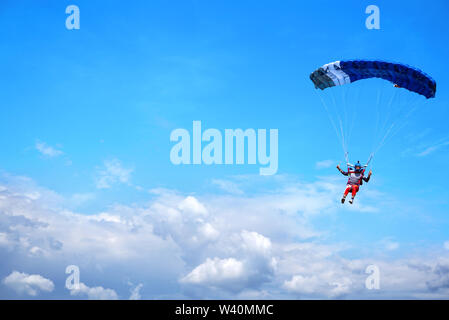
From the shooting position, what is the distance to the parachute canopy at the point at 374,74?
28719 mm

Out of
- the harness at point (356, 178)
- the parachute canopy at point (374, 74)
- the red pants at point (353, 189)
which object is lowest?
the red pants at point (353, 189)

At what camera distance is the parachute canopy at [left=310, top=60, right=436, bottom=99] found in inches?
1131

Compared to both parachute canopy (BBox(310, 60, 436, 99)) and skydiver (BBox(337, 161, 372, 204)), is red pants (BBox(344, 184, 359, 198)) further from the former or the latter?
parachute canopy (BBox(310, 60, 436, 99))

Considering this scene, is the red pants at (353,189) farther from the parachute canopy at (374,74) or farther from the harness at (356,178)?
the parachute canopy at (374,74)

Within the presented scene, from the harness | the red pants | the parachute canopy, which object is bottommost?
the red pants

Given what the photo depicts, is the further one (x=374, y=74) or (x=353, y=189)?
(x=374, y=74)

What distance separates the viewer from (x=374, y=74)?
100 feet

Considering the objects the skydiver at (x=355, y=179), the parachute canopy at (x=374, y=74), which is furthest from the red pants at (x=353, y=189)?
the parachute canopy at (x=374, y=74)

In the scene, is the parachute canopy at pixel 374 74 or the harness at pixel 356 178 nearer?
the parachute canopy at pixel 374 74

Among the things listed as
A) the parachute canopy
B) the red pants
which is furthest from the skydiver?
the parachute canopy

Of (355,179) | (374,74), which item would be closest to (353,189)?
(355,179)

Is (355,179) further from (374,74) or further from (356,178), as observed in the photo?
(374,74)
